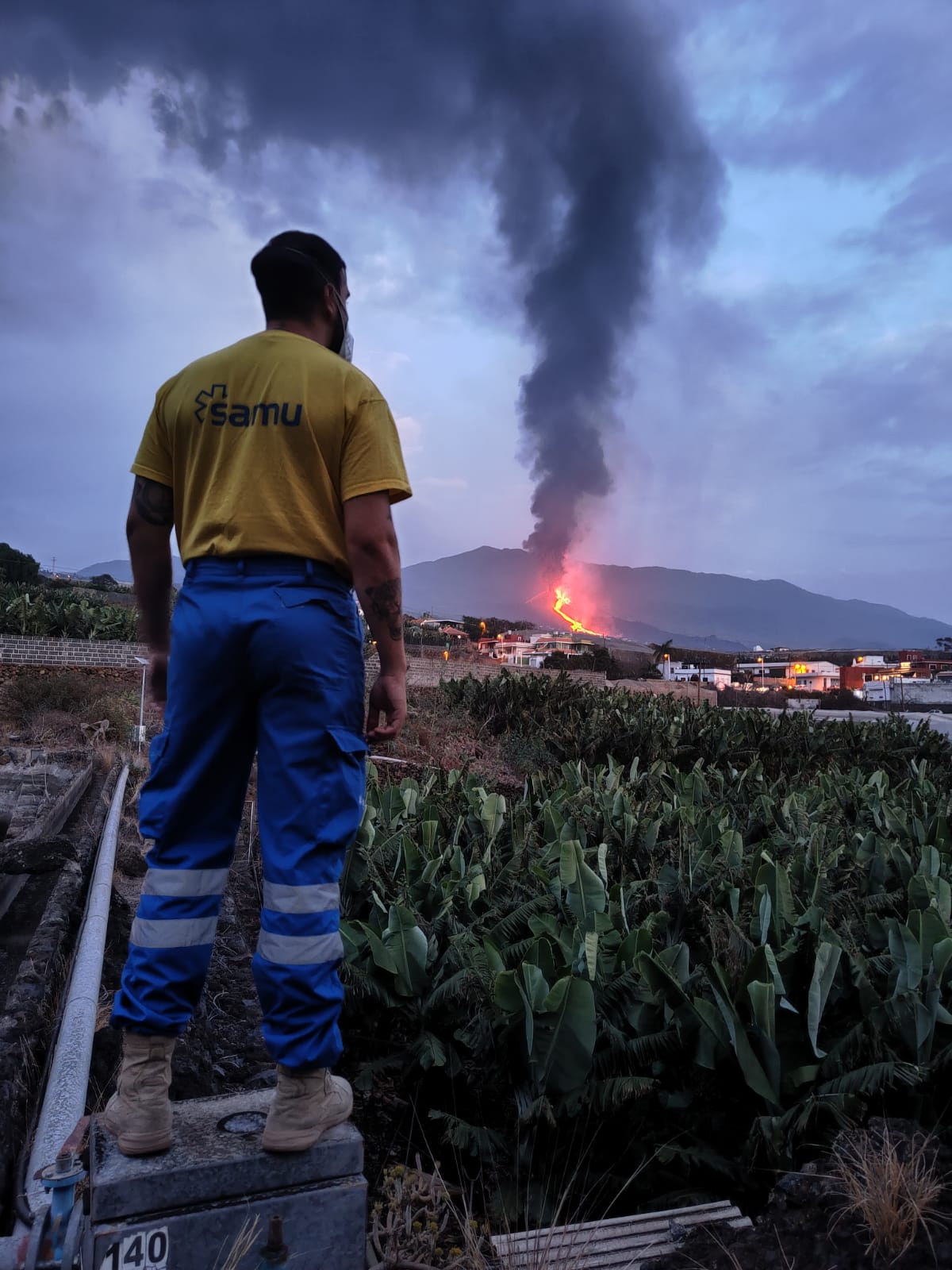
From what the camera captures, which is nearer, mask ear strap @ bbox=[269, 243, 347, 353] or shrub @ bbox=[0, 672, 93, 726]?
mask ear strap @ bbox=[269, 243, 347, 353]

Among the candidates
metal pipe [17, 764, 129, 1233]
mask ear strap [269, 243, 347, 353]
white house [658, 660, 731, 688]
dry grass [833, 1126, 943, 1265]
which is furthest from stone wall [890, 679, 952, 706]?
mask ear strap [269, 243, 347, 353]

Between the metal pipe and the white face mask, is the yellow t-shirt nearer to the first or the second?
the white face mask

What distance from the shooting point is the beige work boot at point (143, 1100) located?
1.55 meters

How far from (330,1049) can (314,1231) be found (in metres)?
0.31

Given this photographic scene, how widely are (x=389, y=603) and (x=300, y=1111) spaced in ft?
3.44

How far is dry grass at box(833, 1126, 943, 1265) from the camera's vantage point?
1500 millimetres

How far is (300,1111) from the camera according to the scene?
159 centimetres

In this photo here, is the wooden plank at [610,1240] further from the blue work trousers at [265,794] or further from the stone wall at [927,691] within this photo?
the stone wall at [927,691]

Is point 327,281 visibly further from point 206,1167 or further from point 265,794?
point 206,1167

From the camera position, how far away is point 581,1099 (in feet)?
6.72

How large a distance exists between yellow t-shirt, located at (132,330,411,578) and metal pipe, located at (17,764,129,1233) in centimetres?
127

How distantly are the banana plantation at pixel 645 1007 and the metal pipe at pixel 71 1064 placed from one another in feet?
2.35

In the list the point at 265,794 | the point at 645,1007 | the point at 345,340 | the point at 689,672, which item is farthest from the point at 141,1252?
the point at 689,672

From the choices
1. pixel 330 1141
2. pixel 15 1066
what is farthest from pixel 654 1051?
pixel 15 1066
